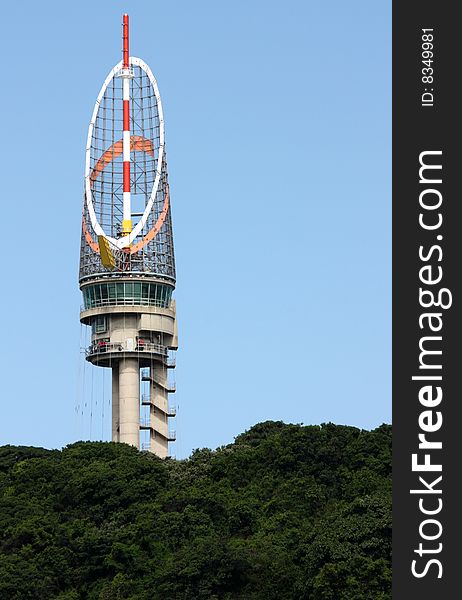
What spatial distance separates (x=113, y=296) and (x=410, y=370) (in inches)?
3602

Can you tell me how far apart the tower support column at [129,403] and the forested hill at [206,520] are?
9825mm

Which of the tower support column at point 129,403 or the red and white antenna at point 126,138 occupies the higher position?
the red and white antenna at point 126,138

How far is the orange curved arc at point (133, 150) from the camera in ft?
404

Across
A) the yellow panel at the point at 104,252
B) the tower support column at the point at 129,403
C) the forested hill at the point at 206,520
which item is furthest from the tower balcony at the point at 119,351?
the forested hill at the point at 206,520

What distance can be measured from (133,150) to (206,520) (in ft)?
148

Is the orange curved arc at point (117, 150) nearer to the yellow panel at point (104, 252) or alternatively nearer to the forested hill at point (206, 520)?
the yellow panel at point (104, 252)

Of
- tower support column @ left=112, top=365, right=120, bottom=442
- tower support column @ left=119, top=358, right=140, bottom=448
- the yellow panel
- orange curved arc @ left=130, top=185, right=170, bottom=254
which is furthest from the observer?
orange curved arc @ left=130, top=185, right=170, bottom=254

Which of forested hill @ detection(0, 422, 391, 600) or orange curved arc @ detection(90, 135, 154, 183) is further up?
orange curved arc @ detection(90, 135, 154, 183)

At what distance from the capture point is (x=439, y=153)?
33.8 meters

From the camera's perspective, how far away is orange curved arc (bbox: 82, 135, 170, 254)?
12306 centimetres

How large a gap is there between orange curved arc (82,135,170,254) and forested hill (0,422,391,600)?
18903mm

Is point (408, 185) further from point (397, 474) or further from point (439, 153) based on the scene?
point (397, 474)

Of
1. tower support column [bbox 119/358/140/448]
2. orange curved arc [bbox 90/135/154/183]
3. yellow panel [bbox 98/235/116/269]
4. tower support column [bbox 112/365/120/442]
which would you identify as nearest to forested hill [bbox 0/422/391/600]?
tower support column [bbox 119/358/140/448]

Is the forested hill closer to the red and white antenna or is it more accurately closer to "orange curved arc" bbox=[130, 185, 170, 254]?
"orange curved arc" bbox=[130, 185, 170, 254]
